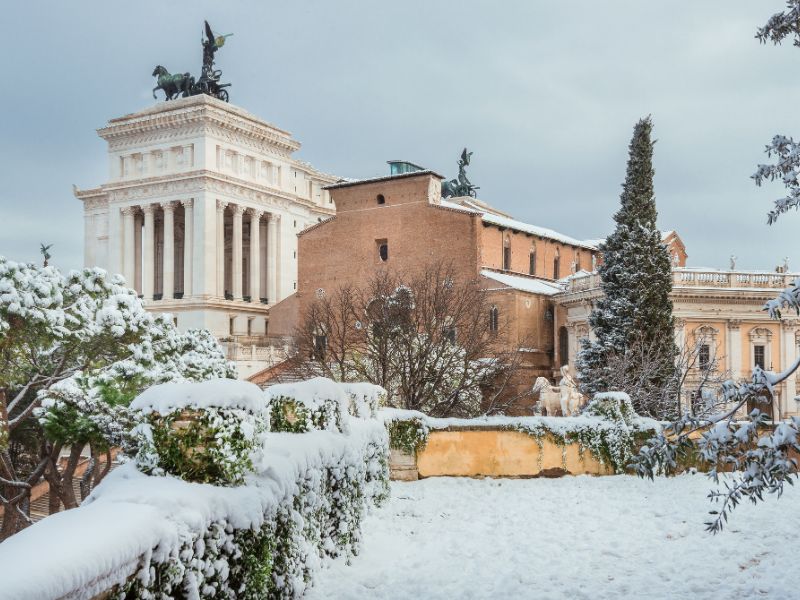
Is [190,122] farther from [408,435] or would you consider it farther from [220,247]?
[408,435]

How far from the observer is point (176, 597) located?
5848 mm

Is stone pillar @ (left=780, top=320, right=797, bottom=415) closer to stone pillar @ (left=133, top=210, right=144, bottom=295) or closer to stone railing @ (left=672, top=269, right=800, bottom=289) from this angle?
stone railing @ (left=672, top=269, right=800, bottom=289)

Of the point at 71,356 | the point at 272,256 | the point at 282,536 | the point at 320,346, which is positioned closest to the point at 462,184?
the point at 272,256

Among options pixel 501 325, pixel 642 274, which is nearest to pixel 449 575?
pixel 642 274

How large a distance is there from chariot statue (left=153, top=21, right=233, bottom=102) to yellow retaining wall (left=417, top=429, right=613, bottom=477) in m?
59.7

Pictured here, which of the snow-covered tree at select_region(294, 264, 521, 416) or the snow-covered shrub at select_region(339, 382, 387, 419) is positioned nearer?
the snow-covered shrub at select_region(339, 382, 387, 419)

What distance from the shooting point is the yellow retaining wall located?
19516 millimetres

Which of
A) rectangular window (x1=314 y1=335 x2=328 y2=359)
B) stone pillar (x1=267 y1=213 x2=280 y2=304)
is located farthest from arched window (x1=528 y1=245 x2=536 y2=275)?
stone pillar (x1=267 y1=213 x2=280 y2=304)

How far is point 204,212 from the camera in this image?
225ft

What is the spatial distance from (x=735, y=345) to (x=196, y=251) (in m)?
40.5

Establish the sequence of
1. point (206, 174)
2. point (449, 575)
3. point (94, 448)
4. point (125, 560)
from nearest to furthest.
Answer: point (125, 560), point (449, 575), point (94, 448), point (206, 174)

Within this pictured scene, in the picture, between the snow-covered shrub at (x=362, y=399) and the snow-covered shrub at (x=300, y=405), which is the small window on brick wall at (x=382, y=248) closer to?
the snow-covered shrub at (x=362, y=399)

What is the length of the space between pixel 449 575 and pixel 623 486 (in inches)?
351

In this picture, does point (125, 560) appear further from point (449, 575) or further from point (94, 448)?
point (94, 448)
